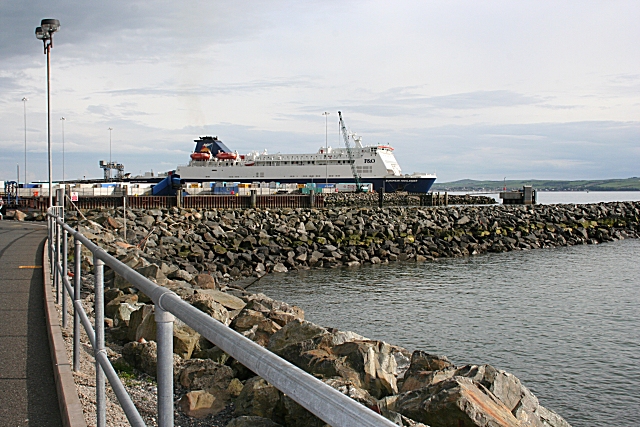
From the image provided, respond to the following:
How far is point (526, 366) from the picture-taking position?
9.92 metres

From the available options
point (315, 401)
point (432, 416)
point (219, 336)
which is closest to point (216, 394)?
point (432, 416)

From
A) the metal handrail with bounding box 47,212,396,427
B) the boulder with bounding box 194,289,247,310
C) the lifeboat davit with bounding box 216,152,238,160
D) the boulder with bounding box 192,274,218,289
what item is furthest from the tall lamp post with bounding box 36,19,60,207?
the lifeboat davit with bounding box 216,152,238,160

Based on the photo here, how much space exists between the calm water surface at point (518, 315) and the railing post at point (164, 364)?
7.35m

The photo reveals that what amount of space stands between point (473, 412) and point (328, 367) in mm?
1465

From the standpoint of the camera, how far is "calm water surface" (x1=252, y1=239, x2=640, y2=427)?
907cm

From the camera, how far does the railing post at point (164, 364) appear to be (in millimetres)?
1818

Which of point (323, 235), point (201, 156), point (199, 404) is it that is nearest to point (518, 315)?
point (199, 404)

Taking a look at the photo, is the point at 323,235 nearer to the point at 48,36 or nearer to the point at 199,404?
the point at 48,36

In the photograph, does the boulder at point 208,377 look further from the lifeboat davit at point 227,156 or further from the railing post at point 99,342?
the lifeboat davit at point 227,156

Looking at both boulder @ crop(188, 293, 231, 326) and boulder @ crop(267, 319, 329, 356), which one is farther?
boulder @ crop(188, 293, 231, 326)

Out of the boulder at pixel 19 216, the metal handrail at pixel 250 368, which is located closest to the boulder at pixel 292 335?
the metal handrail at pixel 250 368

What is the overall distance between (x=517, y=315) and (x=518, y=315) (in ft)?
0.08

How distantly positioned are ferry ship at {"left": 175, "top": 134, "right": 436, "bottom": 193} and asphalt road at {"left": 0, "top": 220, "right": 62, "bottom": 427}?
61.0 m

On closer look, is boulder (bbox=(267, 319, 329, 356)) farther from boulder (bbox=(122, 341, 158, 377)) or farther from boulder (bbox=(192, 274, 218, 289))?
boulder (bbox=(192, 274, 218, 289))
